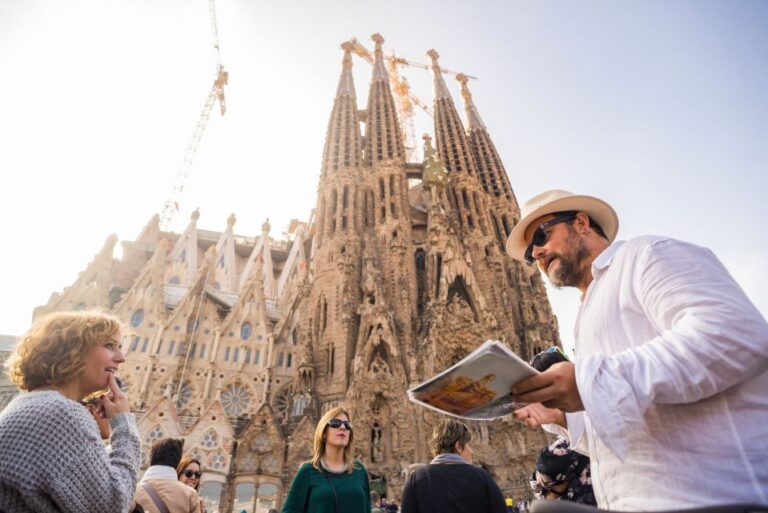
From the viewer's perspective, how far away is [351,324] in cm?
1806

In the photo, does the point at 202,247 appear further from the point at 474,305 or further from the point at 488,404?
the point at 488,404

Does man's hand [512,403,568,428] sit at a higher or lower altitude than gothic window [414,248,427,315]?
lower

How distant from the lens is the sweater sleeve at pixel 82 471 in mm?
1573

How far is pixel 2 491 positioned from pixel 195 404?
2040 cm

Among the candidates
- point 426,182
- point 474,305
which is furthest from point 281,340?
point 426,182

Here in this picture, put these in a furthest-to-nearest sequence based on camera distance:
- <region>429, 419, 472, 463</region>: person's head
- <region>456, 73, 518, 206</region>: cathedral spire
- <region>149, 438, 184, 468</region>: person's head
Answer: <region>456, 73, 518, 206</region>: cathedral spire < <region>429, 419, 472, 463</region>: person's head < <region>149, 438, 184, 468</region>: person's head

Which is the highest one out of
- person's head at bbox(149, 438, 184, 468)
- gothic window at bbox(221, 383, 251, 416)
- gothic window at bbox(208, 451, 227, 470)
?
gothic window at bbox(221, 383, 251, 416)

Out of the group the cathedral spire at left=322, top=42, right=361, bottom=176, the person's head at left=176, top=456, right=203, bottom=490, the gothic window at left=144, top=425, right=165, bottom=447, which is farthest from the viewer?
the cathedral spire at left=322, top=42, right=361, bottom=176

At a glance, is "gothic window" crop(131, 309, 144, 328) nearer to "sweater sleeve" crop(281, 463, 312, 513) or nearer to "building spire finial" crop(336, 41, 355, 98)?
"building spire finial" crop(336, 41, 355, 98)

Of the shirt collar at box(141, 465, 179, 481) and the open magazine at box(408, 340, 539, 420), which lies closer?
the open magazine at box(408, 340, 539, 420)

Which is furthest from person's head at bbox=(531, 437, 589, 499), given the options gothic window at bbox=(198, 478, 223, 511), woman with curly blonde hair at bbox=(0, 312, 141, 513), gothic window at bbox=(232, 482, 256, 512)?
→ gothic window at bbox=(198, 478, 223, 511)

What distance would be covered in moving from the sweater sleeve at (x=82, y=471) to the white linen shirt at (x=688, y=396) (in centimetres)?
183

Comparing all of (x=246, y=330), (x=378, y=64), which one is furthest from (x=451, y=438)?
(x=378, y=64)

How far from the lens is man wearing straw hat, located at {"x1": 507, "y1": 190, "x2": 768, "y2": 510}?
113cm
